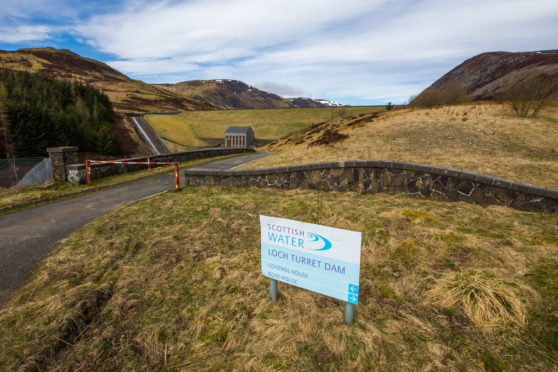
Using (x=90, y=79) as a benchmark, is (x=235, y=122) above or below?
below

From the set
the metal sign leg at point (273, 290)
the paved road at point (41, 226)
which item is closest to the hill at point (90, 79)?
the paved road at point (41, 226)

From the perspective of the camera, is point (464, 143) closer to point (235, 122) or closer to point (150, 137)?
point (150, 137)

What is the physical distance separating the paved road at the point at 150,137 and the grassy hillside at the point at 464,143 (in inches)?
1189

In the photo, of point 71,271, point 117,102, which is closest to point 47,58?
point 117,102

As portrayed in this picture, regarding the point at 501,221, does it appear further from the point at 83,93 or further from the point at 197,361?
the point at 83,93

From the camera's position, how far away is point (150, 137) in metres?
48.0

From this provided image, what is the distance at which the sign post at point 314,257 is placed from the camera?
9.82ft

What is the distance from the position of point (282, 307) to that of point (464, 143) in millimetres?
15718

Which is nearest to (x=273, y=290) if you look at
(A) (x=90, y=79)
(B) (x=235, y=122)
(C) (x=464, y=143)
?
(C) (x=464, y=143)

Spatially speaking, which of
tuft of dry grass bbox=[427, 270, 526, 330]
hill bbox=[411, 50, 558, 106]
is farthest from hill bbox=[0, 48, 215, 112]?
tuft of dry grass bbox=[427, 270, 526, 330]

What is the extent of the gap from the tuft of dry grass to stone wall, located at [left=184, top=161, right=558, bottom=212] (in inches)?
180

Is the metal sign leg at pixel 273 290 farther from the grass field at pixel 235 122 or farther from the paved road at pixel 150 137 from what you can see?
the grass field at pixel 235 122

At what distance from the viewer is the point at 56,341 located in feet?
10.1

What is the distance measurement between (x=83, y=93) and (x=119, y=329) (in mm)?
68141
